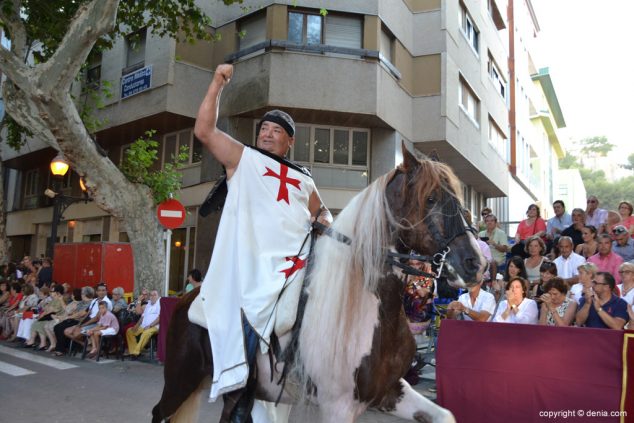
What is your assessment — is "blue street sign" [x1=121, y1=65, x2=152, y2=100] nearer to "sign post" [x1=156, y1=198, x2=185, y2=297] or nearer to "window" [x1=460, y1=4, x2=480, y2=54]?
"sign post" [x1=156, y1=198, x2=185, y2=297]

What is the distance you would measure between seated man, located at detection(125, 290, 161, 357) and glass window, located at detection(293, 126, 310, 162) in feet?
25.5

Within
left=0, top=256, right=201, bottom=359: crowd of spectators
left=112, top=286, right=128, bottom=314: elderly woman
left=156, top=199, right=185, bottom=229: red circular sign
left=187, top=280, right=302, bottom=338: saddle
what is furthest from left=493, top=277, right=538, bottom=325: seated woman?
left=112, top=286, right=128, bottom=314: elderly woman

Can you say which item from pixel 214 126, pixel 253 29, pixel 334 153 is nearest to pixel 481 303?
pixel 214 126

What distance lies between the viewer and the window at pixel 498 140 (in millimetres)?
25781

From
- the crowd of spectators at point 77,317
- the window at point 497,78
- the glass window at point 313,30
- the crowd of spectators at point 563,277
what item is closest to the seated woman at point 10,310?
the crowd of spectators at point 77,317

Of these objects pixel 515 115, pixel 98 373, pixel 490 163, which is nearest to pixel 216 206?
pixel 98 373

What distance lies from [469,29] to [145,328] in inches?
741

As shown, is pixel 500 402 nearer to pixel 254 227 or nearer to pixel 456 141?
pixel 254 227

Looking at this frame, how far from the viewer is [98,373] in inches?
369

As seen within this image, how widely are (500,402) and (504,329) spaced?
0.73m

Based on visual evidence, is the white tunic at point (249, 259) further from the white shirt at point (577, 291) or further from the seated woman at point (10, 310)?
the seated woman at point (10, 310)

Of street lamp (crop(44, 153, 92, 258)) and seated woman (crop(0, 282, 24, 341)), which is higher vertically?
street lamp (crop(44, 153, 92, 258))

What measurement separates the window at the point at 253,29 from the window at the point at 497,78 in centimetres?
1355

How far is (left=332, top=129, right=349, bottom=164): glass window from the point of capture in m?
17.7
